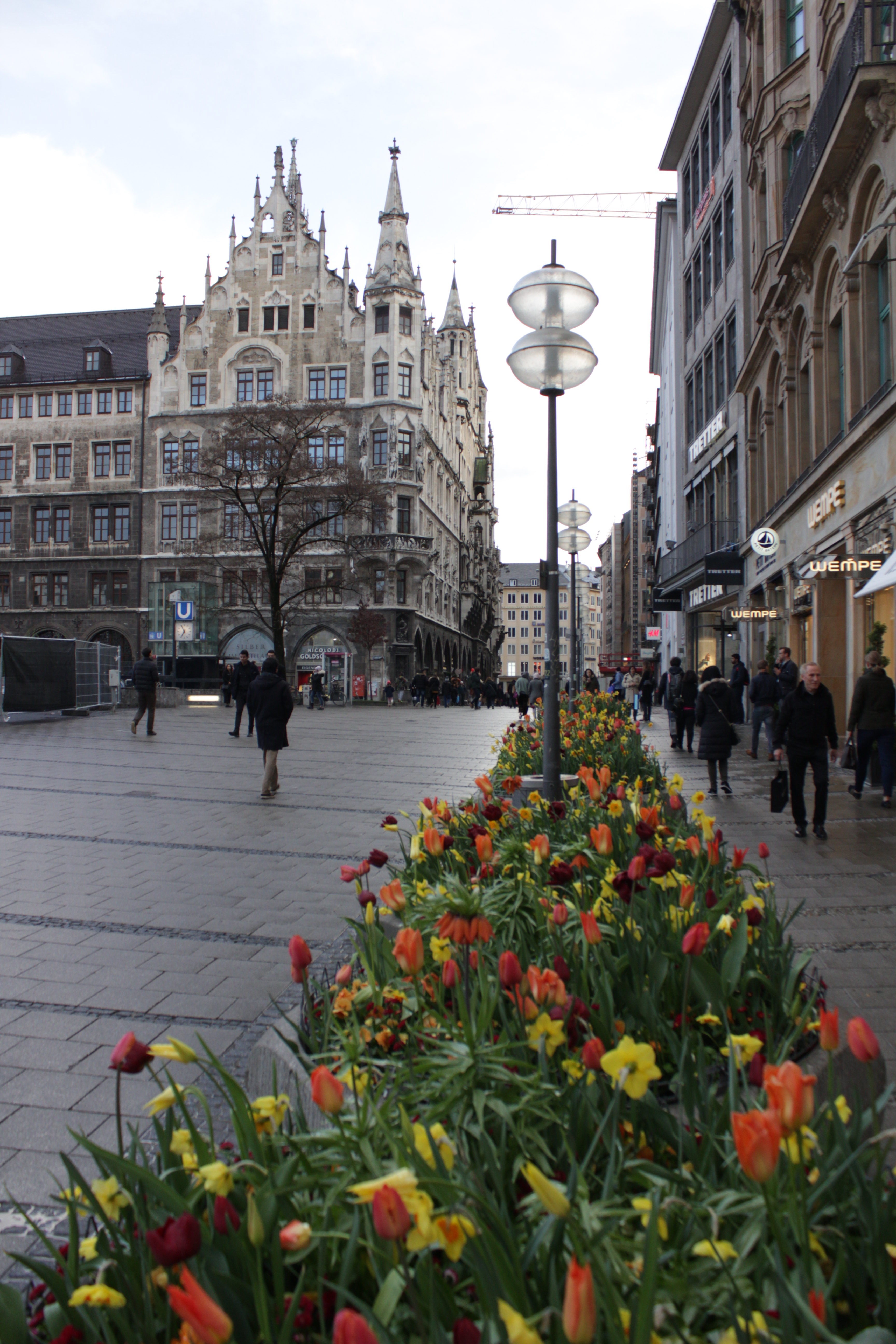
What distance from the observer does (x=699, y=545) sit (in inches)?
1298

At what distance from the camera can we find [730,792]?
1253cm

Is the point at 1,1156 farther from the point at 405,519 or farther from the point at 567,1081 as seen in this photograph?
the point at 405,519

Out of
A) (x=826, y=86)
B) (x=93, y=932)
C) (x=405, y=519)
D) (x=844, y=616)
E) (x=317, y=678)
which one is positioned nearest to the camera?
(x=93, y=932)

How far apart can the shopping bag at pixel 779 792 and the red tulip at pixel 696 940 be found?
6716mm

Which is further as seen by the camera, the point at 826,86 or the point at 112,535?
the point at 112,535

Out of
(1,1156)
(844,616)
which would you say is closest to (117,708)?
(844,616)

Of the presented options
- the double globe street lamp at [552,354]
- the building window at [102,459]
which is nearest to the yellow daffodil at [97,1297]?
the double globe street lamp at [552,354]

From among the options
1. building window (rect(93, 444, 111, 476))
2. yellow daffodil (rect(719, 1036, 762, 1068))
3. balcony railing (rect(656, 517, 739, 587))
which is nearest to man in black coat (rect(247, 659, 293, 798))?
yellow daffodil (rect(719, 1036, 762, 1068))

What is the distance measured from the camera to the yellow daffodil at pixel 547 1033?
2014mm

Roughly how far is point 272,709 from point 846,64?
1320 centimetres

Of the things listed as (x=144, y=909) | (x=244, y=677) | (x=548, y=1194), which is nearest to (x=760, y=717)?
(x=244, y=677)

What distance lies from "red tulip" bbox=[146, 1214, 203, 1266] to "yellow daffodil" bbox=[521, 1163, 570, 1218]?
1.40 ft

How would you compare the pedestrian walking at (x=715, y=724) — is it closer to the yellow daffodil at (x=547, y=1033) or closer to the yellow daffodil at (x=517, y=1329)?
the yellow daffodil at (x=547, y=1033)

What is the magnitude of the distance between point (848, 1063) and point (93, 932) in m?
4.60
